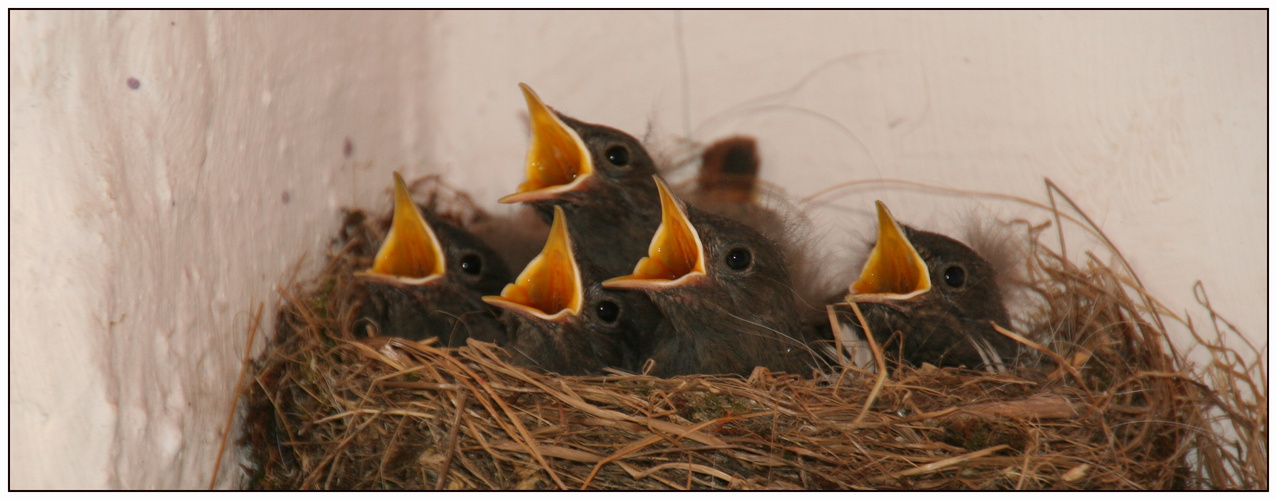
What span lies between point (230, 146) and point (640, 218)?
818 mm

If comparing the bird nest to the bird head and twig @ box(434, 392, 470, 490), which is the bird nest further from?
the bird head

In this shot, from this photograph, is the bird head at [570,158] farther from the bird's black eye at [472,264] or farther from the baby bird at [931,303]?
the baby bird at [931,303]

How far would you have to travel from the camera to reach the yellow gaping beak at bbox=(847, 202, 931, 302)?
1626mm

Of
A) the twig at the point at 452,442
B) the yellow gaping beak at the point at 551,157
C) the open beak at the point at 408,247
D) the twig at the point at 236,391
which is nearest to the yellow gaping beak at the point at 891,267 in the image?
the yellow gaping beak at the point at 551,157

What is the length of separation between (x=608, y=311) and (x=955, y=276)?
2.24 ft

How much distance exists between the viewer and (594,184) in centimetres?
177

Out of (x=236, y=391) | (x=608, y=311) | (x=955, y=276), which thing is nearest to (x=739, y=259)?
(x=608, y=311)

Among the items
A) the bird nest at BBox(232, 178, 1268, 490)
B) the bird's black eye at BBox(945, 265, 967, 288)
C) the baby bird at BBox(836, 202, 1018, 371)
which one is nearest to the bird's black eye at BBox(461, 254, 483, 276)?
the bird nest at BBox(232, 178, 1268, 490)

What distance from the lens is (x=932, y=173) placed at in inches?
75.0

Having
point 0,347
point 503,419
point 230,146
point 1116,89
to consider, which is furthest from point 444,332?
point 1116,89

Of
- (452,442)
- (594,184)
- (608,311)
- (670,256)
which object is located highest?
(594,184)

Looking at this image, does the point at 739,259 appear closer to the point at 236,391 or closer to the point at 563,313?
the point at 563,313

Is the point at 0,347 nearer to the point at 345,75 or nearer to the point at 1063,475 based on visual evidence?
the point at 345,75

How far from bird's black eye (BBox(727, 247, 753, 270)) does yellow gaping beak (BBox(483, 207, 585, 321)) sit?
0.29m
